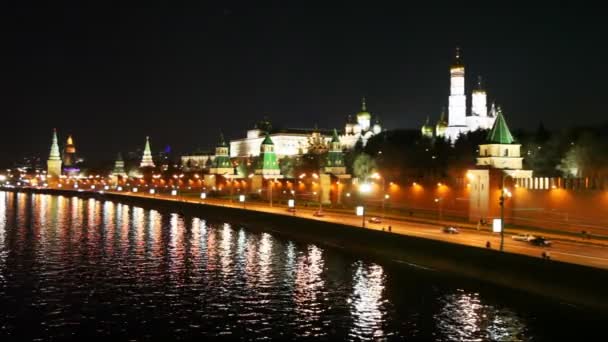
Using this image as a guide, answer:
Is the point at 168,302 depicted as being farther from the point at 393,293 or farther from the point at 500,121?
the point at 500,121

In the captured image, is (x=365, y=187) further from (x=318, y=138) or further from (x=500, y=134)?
(x=318, y=138)

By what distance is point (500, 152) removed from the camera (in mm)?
61031

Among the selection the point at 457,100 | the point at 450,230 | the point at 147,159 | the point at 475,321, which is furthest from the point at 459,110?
the point at 475,321

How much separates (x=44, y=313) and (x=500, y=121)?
42297 mm

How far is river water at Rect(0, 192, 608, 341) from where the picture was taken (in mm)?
27203

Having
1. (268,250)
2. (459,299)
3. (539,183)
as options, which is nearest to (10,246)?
(268,250)

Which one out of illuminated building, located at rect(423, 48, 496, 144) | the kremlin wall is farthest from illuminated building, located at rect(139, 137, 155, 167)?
illuminated building, located at rect(423, 48, 496, 144)

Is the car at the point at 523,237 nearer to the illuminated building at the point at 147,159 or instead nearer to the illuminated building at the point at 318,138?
the illuminated building at the point at 318,138

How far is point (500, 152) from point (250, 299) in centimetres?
3408

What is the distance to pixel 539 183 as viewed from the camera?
2153 inches

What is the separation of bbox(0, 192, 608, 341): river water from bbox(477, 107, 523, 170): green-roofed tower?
1708cm

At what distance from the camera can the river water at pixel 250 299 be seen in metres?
27.2

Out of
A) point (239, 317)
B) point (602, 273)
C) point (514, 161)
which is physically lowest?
point (239, 317)

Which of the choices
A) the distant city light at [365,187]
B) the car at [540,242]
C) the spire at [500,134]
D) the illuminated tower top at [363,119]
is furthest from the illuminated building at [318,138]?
the car at [540,242]
